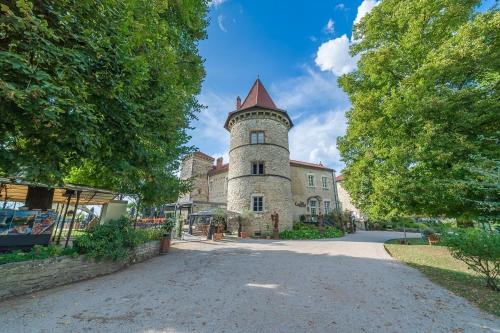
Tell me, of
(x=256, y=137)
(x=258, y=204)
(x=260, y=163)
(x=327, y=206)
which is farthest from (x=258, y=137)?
(x=327, y=206)

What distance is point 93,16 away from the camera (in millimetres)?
4270

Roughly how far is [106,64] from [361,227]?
112ft

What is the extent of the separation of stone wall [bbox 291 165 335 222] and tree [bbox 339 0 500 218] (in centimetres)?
1226

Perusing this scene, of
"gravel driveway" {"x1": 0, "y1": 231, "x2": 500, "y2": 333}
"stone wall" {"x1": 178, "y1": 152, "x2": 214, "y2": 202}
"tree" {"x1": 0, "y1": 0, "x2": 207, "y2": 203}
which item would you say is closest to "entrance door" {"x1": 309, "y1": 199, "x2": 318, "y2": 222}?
"stone wall" {"x1": 178, "y1": 152, "x2": 214, "y2": 202}

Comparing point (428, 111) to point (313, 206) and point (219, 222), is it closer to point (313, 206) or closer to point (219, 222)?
point (219, 222)

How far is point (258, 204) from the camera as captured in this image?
58.6 ft

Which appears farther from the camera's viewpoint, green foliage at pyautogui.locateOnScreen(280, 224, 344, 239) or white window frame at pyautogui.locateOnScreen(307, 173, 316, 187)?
white window frame at pyautogui.locateOnScreen(307, 173, 316, 187)

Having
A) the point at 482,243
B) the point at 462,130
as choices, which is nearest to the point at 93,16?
the point at 482,243

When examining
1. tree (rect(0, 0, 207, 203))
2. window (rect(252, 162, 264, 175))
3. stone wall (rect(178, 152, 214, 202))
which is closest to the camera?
tree (rect(0, 0, 207, 203))

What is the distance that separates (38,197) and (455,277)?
12.8m

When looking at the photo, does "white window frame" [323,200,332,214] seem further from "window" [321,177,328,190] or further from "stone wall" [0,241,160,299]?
"stone wall" [0,241,160,299]

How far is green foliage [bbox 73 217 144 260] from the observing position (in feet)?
Answer: 19.0

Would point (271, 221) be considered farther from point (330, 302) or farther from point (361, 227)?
point (361, 227)

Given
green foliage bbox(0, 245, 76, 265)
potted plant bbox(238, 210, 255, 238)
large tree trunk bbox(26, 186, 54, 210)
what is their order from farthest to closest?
potted plant bbox(238, 210, 255, 238) → large tree trunk bbox(26, 186, 54, 210) → green foliage bbox(0, 245, 76, 265)
